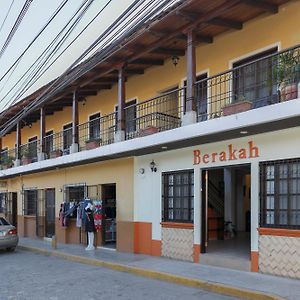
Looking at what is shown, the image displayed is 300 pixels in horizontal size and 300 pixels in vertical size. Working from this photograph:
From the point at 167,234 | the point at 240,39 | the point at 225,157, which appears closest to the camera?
the point at 225,157

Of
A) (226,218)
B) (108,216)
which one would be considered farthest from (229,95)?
(108,216)

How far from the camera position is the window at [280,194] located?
9.28 m

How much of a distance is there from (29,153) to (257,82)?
13254mm

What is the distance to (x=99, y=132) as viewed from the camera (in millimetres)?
17531

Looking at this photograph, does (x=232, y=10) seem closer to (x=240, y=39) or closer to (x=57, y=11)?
(x=240, y=39)

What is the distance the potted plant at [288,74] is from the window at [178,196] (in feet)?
12.2

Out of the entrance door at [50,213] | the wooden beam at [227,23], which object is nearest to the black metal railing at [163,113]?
the wooden beam at [227,23]

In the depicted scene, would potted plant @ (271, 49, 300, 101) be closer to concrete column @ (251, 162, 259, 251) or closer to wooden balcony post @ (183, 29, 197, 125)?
concrete column @ (251, 162, 259, 251)

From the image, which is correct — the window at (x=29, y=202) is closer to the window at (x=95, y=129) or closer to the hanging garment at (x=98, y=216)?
the window at (x=95, y=129)

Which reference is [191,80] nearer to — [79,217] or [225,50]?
[225,50]

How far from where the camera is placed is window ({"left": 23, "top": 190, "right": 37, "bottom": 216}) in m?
21.2

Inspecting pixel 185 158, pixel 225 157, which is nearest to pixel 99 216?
pixel 185 158

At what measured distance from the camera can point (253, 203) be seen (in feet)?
32.7

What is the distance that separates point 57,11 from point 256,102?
5.12m
